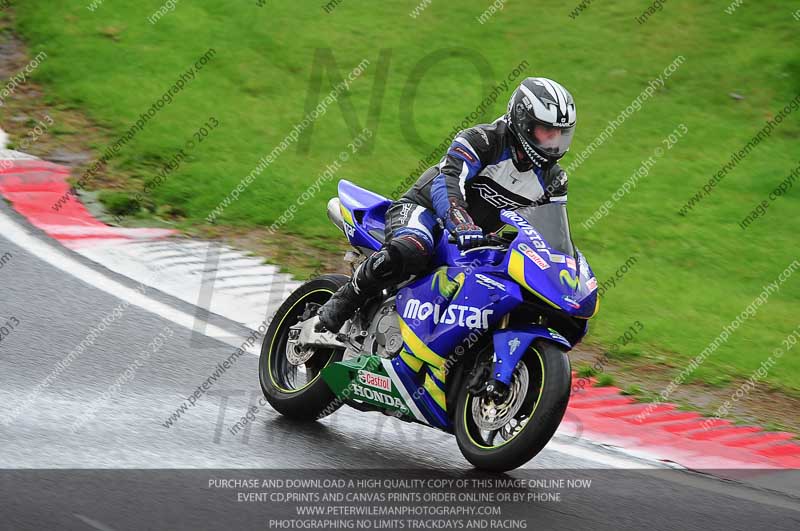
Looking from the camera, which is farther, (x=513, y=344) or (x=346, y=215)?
(x=346, y=215)

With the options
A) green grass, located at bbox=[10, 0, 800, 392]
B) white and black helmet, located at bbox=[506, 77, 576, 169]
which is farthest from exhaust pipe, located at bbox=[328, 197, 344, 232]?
A: green grass, located at bbox=[10, 0, 800, 392]

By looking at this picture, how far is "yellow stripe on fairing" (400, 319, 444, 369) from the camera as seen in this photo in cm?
609

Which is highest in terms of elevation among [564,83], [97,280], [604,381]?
[97,280]

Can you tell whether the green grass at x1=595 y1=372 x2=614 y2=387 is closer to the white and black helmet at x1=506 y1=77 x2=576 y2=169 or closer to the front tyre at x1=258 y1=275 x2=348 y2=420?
the front tyre at x1=258 y1=275 x2=348 y2=420

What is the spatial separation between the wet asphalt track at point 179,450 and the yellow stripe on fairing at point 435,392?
0.38 m

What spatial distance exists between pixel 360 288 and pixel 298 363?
2.73 feet

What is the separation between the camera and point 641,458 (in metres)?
6.82

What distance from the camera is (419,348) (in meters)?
6.19

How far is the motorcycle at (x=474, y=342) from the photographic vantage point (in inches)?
223

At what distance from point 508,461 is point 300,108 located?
10.0m

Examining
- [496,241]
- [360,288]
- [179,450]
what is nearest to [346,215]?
[360,288]

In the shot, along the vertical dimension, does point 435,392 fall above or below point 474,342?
below

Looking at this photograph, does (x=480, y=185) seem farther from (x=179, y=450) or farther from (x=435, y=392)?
(x=179, y=450)

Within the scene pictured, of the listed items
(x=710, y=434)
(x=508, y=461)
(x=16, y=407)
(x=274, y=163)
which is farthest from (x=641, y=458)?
(x=274, y=163)
